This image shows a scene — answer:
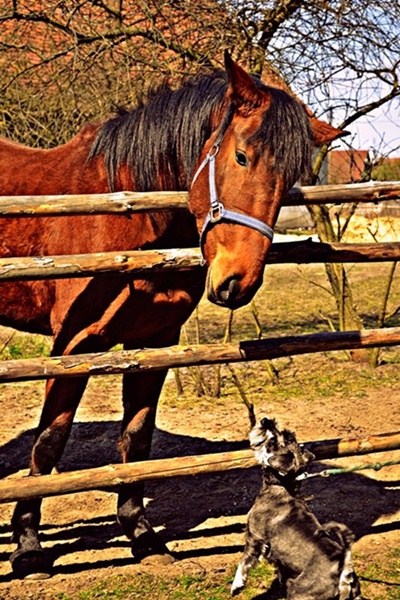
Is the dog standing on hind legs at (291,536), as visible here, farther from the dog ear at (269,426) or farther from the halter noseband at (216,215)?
the halter noseband at (216,215)

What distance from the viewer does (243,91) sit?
3.50m

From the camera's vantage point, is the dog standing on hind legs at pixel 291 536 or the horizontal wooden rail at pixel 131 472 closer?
the dog standing on hind legs at pixel 291 536

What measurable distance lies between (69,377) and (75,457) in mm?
2438

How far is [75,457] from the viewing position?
5.98m

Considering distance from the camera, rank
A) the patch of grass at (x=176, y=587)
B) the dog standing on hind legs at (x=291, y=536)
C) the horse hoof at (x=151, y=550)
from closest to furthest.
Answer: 1. the dog standing on hind legs at (x=291, y=536)
2. the patch of grass at (x=176, y=587)
3. the horse hoof at (x=151, y=550)

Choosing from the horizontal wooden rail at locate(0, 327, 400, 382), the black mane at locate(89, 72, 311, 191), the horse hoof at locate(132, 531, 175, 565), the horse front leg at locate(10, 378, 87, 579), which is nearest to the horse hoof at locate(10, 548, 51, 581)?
the horse front leg at locate(10, 378, 87, 579)

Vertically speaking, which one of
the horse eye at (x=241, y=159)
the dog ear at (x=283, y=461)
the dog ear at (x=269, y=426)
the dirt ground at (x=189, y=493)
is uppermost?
the horse eye at (x=241, y=159)

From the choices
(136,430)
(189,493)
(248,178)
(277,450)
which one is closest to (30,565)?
(136,430)

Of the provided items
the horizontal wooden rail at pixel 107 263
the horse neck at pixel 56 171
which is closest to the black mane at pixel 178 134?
the horse neck at pixel 56 171

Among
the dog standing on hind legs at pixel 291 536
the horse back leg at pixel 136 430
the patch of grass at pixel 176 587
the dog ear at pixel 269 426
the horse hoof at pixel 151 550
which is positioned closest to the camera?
the dog standing on hind legs at pixel 291 536

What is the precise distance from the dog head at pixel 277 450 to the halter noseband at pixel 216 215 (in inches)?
32.4

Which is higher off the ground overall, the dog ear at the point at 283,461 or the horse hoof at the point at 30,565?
the dog ear at the point at 283,461

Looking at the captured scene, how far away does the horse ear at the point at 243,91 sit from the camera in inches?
136

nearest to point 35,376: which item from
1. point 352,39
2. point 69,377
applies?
point 69,377
